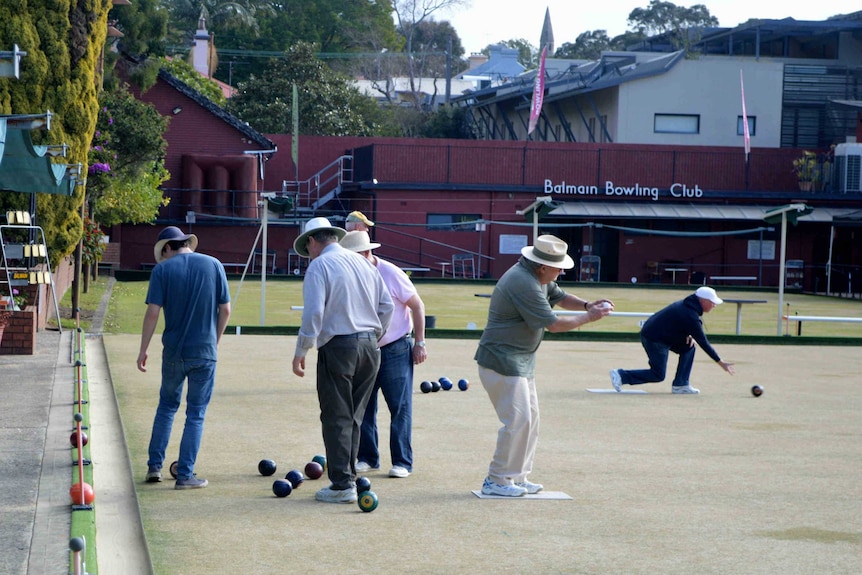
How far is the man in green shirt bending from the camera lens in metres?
7.58

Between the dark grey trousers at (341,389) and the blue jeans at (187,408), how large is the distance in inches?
38.5

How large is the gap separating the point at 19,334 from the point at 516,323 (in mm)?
9111

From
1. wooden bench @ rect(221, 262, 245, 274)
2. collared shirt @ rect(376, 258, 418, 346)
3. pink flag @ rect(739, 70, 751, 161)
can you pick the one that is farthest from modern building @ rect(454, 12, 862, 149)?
collared shirt @ rect(376, 258, 418, 346)

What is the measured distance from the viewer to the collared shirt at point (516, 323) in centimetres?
755

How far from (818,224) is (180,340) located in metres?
39.4

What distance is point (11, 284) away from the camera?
15.9 m

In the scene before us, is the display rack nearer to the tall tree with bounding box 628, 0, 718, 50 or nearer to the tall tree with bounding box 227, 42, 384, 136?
the tall tree with bounding box 227, 42, 384, 136

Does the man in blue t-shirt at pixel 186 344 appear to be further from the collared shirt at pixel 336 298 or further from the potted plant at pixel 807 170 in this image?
the potted plant at pixel 807 170

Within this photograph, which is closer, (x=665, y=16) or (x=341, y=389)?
(x=341, y=389)

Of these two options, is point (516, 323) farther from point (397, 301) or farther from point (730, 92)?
point (730, 92)

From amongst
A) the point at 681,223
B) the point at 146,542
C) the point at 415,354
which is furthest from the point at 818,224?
the point at 146,542

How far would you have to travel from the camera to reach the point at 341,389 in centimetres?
735

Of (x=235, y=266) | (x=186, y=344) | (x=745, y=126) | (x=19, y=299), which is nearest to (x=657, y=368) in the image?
(x=186, y=344)

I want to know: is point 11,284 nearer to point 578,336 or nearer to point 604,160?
point 578,336
